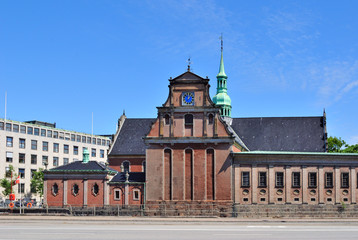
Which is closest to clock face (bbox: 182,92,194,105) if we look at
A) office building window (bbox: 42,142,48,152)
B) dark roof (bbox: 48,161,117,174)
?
dark roof (bbox: 48,161,117,174)

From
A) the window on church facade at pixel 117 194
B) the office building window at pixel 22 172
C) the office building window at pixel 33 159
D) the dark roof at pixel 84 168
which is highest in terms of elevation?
the office building window at pixel 33 159

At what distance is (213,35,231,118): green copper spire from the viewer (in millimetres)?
90688

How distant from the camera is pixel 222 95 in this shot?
92.1 meters

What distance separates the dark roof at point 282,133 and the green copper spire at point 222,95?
7246 mm

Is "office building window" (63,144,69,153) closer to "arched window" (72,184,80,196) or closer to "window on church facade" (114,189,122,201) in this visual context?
"arched window" (72,184,80,196)

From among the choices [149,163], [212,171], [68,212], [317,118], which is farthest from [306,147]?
[68,212]

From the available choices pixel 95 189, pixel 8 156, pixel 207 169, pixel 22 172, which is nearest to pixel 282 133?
pixel 207 169

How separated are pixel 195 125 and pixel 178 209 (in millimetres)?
10813

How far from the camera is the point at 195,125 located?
66.6 meters

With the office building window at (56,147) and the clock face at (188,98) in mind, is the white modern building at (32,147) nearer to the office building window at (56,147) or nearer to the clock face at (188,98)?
the office building window at (56,147)

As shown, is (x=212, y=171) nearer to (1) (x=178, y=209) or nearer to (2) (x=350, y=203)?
(1) (x=178, y=209)

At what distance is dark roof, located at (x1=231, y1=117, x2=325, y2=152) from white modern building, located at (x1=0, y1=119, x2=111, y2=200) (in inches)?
1965

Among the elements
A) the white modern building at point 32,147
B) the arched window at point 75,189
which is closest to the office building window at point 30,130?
the white modern building at point 32,147

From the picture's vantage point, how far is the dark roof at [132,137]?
83188 millimetres
